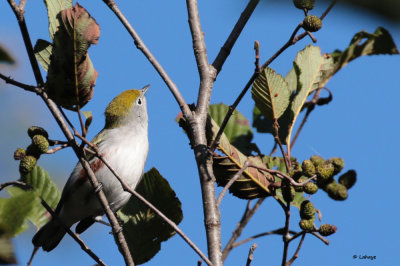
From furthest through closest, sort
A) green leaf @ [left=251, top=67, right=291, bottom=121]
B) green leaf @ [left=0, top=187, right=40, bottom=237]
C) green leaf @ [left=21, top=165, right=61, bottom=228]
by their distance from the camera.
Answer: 1. green leaf @ [left=251, top=67, right=291, bottom=121]
2. green leaf @ [left=21, top=165, right=61, bottom=228]
3. green leaf @ [left=0, top=187, right=40, bottom=237]

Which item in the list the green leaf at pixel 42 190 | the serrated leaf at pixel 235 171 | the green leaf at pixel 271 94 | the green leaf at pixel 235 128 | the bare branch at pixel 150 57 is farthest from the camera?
the green leaf at pixel 235 128

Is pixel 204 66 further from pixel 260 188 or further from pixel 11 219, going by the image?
pixel 11 219

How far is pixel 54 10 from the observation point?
99.5 inches

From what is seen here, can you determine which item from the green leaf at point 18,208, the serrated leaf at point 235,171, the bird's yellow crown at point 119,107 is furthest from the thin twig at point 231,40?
the bird's yellow crown at point 119,107

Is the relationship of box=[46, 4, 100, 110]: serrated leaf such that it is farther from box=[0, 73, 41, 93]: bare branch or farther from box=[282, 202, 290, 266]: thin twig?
box=[282, 202, 290, 266]: thin twig

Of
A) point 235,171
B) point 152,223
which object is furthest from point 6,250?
point 152,223

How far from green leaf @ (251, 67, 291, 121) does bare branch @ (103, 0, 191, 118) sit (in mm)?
888

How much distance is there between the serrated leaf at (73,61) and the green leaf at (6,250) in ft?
5.09

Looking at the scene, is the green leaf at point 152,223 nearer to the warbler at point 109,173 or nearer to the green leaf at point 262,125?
the warbler at point 109,173

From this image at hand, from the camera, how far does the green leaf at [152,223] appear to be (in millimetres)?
3191

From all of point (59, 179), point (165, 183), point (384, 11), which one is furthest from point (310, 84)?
point (59, 179)

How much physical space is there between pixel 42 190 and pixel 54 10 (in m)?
1.29

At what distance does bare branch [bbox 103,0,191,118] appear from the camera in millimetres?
2541

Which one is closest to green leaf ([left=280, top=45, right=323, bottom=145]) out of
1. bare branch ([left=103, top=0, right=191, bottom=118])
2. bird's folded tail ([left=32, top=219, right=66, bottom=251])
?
bare branch ([left=103, top=0, right=191, bottom=118])
